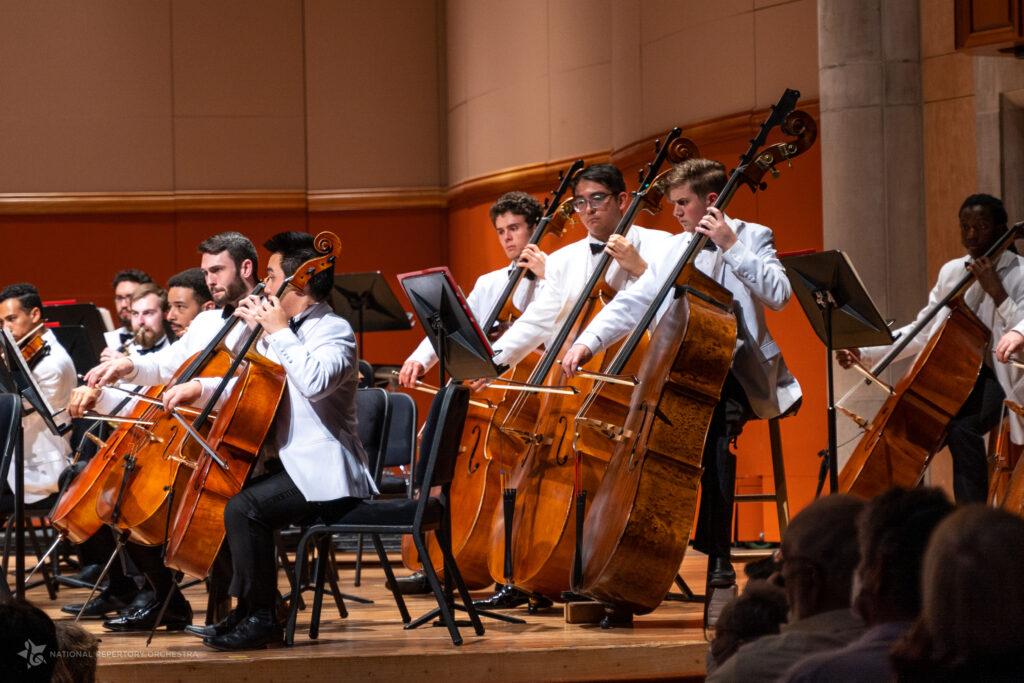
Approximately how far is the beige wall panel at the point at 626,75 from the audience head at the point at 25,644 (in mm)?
5995

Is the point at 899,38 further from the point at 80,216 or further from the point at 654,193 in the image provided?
the point at 80,216

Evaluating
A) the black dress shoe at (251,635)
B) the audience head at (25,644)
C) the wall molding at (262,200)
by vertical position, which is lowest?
the black dress shoe at (251,635)

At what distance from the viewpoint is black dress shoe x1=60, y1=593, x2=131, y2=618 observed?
5215mm

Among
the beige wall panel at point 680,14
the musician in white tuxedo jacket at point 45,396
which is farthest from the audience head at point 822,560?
the beige wall panel at point 680,14

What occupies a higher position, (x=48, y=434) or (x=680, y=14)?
(x=680, y=14)

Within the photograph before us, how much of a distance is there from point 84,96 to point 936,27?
6194 millimetres

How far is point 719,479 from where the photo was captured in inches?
175

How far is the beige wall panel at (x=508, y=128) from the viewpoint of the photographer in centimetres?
896

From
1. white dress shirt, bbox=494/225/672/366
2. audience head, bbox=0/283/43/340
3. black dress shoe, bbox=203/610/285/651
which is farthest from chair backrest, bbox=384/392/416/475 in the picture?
audience head, bbox=0/283/43/340

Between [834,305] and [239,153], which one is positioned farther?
[239,153]

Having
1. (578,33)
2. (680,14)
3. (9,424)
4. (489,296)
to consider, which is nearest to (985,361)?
(489,296)

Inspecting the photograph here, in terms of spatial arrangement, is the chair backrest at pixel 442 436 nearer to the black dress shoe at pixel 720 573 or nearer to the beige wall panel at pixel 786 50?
the black dress shoe at pixel 720 573

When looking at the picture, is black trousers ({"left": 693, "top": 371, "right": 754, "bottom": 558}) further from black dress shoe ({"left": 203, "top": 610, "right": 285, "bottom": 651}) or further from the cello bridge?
black dress shoe ({"left": 203, "top": 610, "right": 285, "bottom": 651})

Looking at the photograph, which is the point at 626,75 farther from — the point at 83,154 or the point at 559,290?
the point at 83,154
